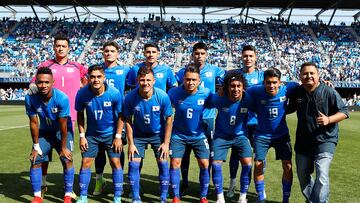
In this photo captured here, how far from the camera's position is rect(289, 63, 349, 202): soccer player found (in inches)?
203

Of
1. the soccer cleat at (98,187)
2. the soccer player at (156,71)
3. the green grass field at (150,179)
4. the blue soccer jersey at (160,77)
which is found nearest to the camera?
the green grass field at (150,179)

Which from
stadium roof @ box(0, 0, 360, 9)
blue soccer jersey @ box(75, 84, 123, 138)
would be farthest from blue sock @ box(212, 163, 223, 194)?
stadium roof @ box(0, 0, 360, 9)

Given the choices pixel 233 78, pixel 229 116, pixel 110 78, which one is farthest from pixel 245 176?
pixel 110 78

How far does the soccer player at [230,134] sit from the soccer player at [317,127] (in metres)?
0.86

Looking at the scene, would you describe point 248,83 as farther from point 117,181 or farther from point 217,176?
point 117,181

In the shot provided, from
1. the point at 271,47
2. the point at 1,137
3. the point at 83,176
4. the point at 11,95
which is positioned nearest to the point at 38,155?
the point at 83,176

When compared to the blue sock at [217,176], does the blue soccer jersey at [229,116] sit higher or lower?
higher

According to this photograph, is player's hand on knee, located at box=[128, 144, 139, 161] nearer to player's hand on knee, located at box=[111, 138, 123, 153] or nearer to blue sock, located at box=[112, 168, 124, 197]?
player's hand on knee, located at box=[111, 138, 123, 153]

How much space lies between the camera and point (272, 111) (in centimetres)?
593

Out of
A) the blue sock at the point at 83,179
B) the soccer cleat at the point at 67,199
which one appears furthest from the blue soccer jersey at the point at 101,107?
the soccer cleat at the point at 67,199

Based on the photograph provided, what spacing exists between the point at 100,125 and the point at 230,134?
6.36 feet

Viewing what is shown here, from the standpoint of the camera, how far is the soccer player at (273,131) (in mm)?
5910

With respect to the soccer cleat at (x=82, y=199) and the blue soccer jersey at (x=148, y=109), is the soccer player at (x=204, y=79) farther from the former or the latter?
the soccer cleat at (x=82, y=199)

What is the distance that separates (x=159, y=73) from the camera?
7055mm
